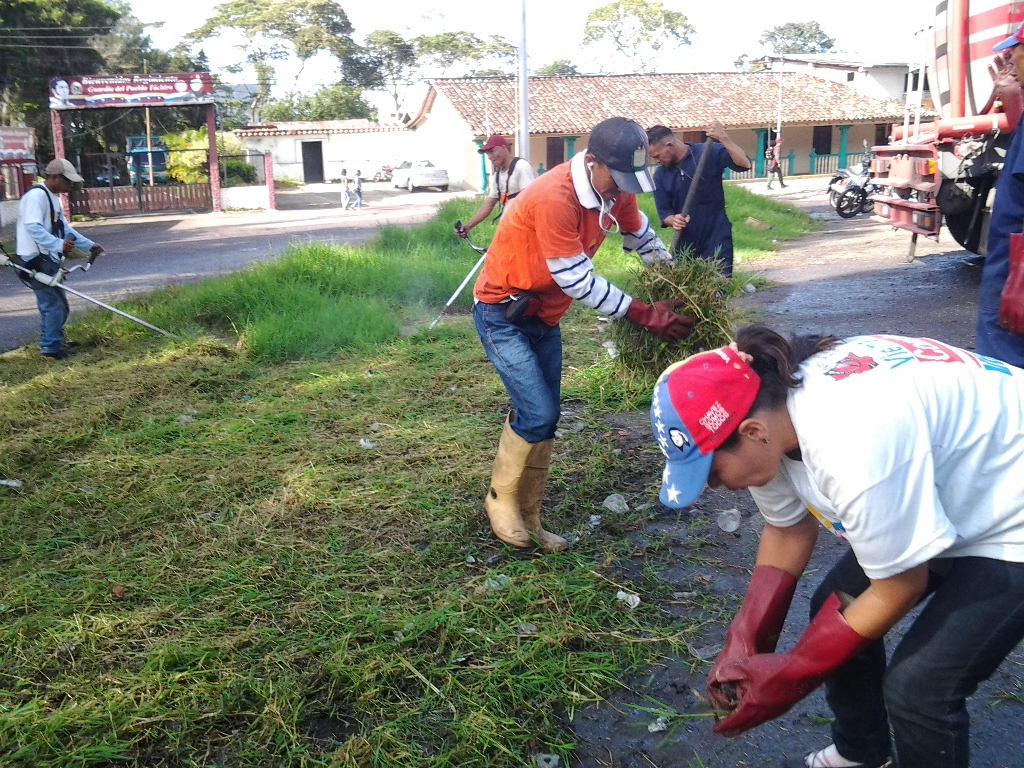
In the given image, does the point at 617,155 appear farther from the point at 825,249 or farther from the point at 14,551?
the point at 825,249

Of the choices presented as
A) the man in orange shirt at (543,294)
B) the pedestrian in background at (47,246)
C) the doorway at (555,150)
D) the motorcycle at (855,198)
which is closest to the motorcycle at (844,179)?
the motorcycle at (855,198)

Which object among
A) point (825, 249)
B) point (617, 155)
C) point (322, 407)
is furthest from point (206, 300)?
point (825, 249)

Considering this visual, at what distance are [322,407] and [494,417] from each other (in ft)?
3.66

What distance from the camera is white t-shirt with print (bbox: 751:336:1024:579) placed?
147cm

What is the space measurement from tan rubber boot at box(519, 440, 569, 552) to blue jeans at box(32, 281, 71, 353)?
525cm

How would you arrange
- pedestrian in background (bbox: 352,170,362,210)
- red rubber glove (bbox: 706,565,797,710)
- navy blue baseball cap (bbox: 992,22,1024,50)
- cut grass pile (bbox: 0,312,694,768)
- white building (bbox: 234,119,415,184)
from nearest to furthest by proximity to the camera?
red rubber glove (bbox: 706,565,797,710), cut grass pile (bbox: 0,312,694,768), navy blue baseball cap (bbox: 992,22,1024,50), pedestrian in background (bbox: 352,170,362,210), white building (bbox: 234,119,415,184)

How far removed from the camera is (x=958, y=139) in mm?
7105

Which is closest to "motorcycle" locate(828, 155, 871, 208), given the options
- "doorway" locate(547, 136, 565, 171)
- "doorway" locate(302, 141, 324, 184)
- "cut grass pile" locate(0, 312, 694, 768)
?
"cut grass pile" locate(0, 312, 694, 768)

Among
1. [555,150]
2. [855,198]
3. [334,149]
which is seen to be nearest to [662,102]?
[555,150]

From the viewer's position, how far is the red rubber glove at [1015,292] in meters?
2.48

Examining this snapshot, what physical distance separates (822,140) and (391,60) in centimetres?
3392

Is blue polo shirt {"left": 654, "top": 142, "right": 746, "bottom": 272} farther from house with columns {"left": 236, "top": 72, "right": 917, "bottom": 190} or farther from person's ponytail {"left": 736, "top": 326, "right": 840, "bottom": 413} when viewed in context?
house with columns {"left": 236, "top": 72, "right": 917, "bottom": 190}

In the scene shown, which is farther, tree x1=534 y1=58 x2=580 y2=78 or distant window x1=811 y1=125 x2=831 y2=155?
tree x1=534 y1=58 x2=580 y2=78

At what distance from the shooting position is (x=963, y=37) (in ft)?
24.4
